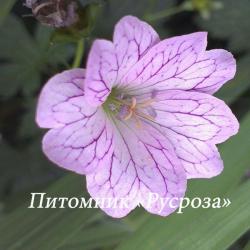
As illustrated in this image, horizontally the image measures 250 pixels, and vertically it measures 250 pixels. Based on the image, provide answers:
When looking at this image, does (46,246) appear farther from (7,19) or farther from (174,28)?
(174,28)

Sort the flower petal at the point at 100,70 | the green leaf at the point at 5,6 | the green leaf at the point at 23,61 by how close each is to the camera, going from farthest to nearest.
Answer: the green leaf at the point at 23,61 → the green leaf at the point at 5,6 → the flower petal at the point at 100,70

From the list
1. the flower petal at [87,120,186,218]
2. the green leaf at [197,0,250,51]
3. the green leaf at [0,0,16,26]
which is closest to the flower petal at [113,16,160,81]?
the flower petal at [87,120,186,218]

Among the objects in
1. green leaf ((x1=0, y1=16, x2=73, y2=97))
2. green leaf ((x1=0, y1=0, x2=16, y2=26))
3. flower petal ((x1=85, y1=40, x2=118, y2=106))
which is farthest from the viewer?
→ green leaf ((x1=0, y1=16, x2=73, y2=97))

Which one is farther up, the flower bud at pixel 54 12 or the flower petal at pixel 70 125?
the flower bud at pixel 54 12

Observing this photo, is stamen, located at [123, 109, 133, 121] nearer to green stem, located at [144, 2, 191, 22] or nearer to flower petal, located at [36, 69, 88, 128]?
flower petal, located at [36, 69, 88, 128]

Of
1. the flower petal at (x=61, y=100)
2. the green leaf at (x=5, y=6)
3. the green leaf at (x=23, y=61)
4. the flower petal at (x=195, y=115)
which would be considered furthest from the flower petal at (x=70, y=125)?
the green leaf at (x=23, y=61)

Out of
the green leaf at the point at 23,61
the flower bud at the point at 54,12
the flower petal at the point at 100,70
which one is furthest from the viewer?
the green leaf at the point at 23,61

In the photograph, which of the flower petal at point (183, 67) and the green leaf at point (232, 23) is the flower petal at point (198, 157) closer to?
the flower petal at point (183, 67)
